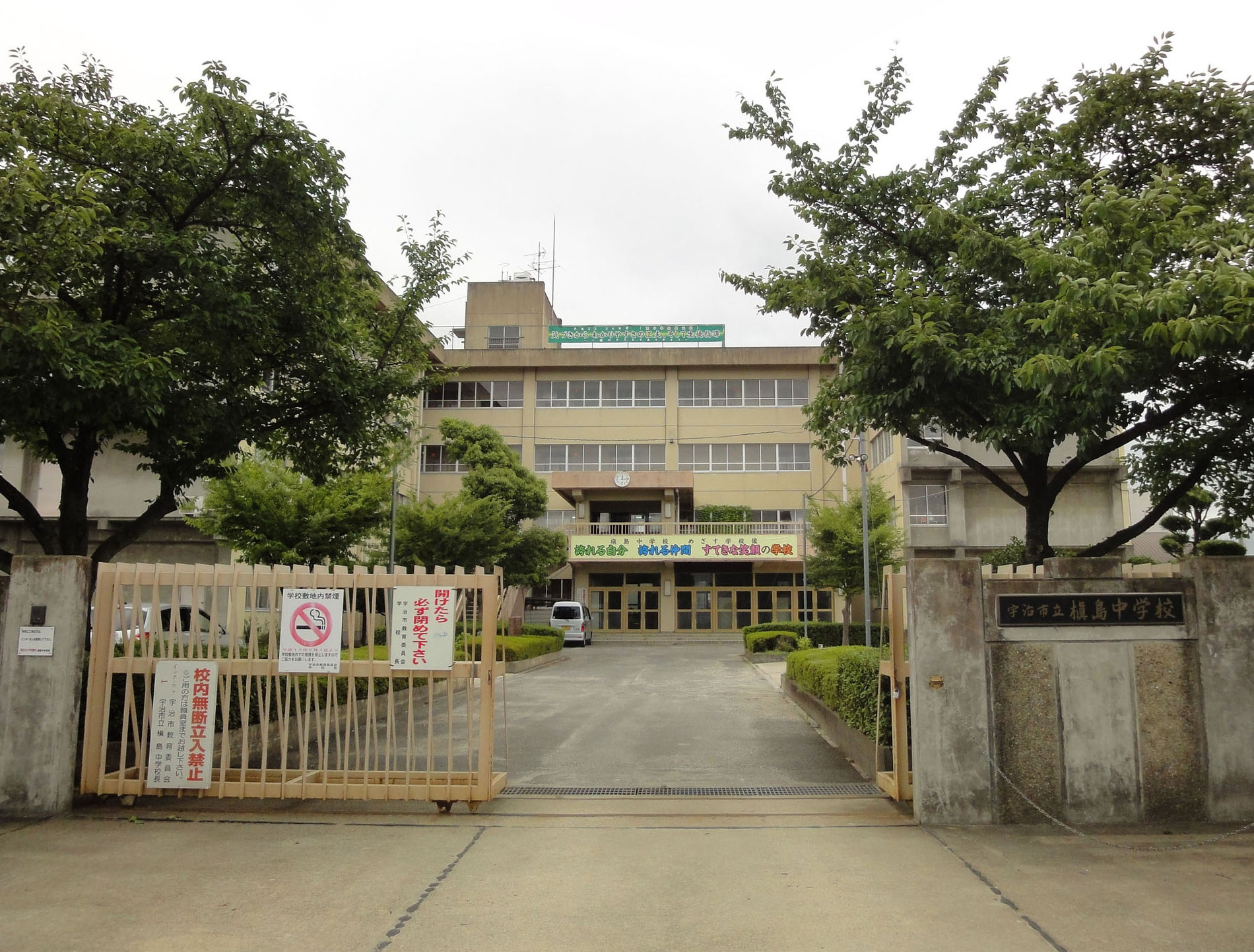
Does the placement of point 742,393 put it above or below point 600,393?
below

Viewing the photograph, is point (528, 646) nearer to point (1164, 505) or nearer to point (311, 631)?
point (1164, 505)

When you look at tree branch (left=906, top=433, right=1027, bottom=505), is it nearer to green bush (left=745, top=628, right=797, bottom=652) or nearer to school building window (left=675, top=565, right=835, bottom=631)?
green bush (left=745, top=628, right=797, bottom=652)

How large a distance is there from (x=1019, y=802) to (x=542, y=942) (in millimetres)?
3997

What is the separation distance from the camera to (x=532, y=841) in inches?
252

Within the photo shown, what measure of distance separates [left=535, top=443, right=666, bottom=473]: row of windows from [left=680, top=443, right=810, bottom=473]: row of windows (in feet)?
4.57

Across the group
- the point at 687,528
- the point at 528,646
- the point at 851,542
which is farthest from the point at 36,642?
the point at 687,528

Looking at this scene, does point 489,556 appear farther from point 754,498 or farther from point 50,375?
point 50,375

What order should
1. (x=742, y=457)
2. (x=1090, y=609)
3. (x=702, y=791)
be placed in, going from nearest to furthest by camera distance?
(x=1090, y=609) → (x=702, y=791) → (x=742, y=457)

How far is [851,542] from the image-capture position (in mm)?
27469

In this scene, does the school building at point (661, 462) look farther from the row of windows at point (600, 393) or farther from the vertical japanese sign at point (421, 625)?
the vertical japanese sign at point (421, 625)

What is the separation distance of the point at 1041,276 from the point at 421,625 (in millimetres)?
5808

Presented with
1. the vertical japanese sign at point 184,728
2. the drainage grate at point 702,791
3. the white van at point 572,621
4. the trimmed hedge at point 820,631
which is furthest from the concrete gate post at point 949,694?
the white van at point 572,621

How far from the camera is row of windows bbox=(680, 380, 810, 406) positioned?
141 ft

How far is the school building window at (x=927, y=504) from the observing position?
33.3 meters
